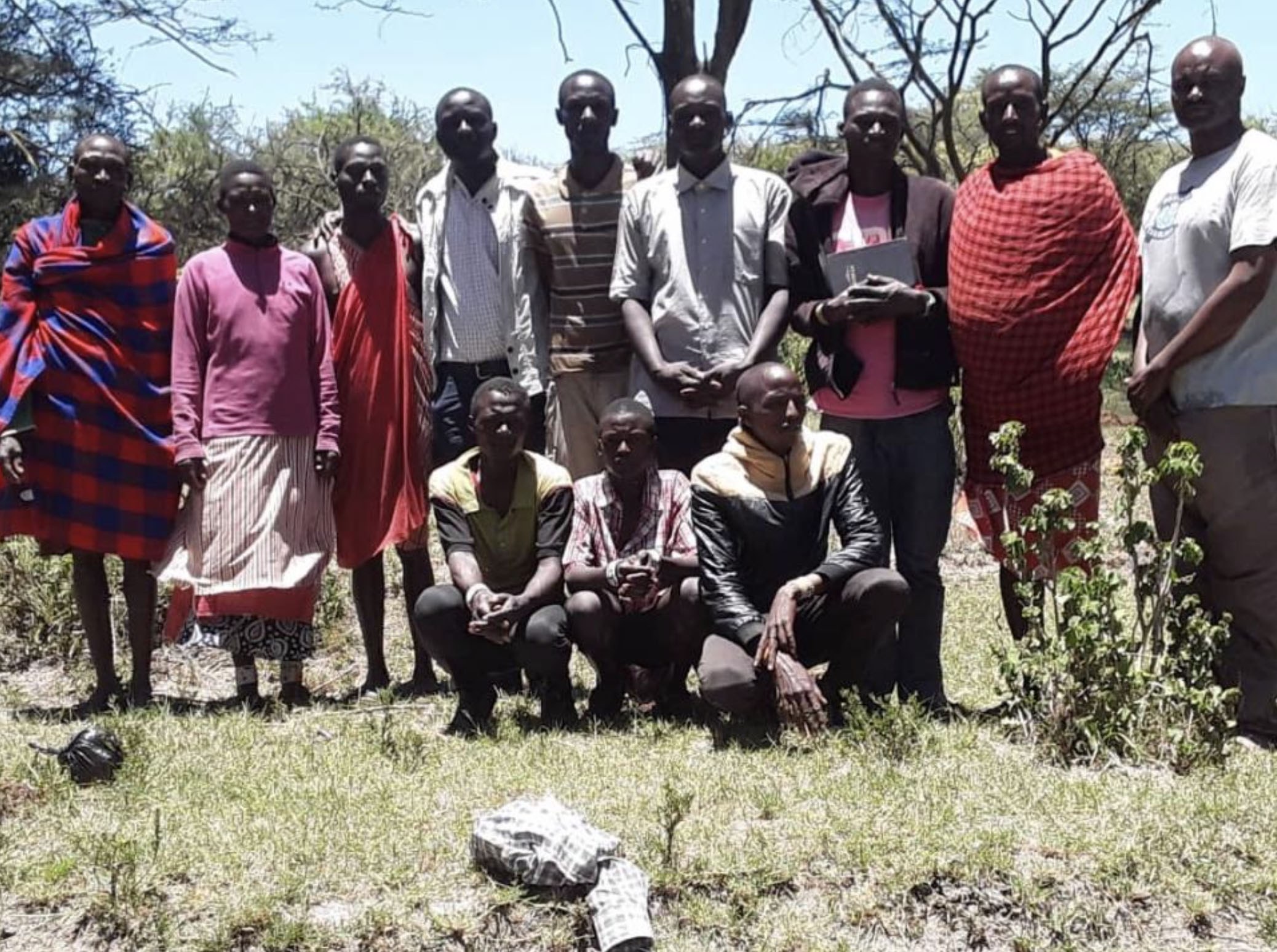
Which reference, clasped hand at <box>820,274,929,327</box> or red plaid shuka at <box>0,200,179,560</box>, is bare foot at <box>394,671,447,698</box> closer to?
red plaid shuka at <box>0,200,179,560</box>

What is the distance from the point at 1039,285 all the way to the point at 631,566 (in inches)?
62.2

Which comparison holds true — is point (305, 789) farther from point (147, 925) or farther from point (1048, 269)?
point (1048, 269)

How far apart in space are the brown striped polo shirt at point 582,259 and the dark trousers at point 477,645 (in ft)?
3.30

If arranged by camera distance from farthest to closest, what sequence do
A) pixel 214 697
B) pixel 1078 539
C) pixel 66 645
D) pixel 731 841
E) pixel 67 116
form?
pixel 67 116
pixel 66 645
pixel 214 697
pixel 1078 539
pixel 731 841

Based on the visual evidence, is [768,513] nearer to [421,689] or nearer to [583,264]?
[583,264]

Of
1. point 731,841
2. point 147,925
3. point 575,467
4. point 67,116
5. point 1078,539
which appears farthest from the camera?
point 67,116

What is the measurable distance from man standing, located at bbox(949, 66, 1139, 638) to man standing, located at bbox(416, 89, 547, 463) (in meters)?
1.51

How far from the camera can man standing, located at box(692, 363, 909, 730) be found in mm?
4492

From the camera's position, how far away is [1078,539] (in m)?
4.41

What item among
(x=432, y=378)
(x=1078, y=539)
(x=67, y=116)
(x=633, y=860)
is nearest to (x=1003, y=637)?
(x=1078, y=539)

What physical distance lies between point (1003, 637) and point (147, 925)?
389 centimetres

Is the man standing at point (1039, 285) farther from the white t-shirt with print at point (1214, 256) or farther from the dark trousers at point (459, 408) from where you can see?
the dark trousers at point (459, 408)

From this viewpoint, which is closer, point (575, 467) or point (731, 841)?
point (731, 841)

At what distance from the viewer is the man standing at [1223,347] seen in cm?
425
